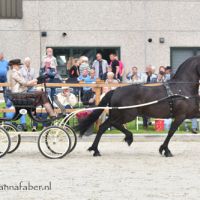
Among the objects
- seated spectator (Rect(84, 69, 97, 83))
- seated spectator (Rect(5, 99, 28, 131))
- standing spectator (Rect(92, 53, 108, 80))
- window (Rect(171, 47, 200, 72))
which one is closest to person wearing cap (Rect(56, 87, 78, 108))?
seated spectator (Rect(5, 99, 28, 131))

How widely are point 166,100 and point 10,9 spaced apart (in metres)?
12.8

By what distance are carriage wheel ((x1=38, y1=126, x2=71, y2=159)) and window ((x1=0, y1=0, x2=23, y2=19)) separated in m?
12.4

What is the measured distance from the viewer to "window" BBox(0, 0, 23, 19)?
80.1 ft

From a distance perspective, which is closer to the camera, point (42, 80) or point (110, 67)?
point (42, 80)

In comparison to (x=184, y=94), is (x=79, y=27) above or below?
above

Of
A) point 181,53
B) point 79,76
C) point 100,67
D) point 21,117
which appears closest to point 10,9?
point 100,67

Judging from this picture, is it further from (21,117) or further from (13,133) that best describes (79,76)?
(13,133)

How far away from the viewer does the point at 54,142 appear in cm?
1273

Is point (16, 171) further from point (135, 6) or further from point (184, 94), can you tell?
point (135, 6)

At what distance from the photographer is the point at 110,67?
2116cm

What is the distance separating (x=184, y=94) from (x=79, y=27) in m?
12.5

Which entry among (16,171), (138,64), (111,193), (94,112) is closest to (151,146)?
(94,112)

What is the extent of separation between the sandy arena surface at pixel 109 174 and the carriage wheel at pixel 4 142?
0.24 m

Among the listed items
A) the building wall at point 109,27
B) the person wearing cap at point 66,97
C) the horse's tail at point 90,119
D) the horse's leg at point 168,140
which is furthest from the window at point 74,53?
the horse's leg at point 168,140
